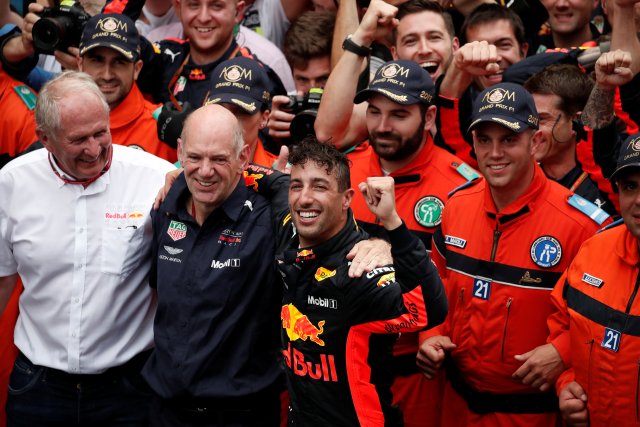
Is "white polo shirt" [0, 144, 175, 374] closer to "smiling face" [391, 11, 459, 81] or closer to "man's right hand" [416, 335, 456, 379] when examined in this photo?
"man's right hand" [416, 335, 456, 379]

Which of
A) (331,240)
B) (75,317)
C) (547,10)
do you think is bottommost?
(75,317)

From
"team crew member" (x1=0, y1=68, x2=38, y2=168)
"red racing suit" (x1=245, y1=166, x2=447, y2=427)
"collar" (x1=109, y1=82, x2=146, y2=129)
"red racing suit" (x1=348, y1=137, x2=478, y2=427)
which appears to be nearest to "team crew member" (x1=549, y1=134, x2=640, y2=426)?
"red racing suit" (x1=245, y1=166, x2=447, y2=427)

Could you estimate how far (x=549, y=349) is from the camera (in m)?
4.55

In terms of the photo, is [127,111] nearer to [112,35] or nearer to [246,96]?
[112,35]

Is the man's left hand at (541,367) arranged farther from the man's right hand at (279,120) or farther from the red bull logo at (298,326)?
the man's right hand at (279,120)

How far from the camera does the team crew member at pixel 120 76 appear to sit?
19.6 feet

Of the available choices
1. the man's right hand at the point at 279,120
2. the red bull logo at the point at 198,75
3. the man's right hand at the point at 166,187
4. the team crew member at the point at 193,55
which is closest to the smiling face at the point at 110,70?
the team crew member at the point at 193,55

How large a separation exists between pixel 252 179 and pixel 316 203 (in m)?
0.71

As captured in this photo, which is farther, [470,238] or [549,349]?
[470,238]

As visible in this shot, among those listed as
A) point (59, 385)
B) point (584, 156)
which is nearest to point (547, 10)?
point (584, 156)

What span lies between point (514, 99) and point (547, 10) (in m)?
2.58

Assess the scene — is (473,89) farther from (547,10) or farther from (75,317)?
(75,317)

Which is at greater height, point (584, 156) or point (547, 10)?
point (547, 10)

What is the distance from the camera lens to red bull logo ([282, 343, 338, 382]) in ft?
13.3
